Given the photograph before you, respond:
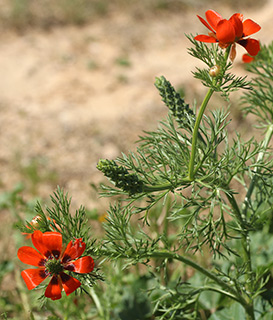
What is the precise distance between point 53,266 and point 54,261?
13 millimetres

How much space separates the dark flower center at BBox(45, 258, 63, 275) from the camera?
1074 mm

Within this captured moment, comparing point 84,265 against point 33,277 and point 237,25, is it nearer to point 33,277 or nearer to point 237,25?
Answer: point 33,277

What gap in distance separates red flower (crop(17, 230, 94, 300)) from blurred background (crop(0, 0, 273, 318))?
3.07 ft

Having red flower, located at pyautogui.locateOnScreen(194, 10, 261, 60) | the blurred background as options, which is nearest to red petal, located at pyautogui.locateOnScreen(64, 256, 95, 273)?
red flower, located at pyautogui.locateOnScreen(194, 10, 261, 60)

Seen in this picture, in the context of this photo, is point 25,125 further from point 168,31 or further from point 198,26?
point 198,26

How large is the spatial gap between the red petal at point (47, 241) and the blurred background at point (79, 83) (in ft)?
3.18

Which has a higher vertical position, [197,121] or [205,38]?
[205,38]

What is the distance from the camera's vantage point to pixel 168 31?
6332mm

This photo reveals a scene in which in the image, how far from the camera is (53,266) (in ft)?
3.52

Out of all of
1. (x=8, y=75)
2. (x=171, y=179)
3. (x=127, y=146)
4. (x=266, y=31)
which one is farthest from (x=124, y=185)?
(x=266, y=31)

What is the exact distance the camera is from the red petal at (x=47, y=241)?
3.43ft

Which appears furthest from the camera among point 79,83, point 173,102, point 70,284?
point 79,83

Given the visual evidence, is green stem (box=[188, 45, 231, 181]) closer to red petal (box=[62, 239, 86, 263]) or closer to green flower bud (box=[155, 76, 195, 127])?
green flower bud (box=[155, 76, 195, 127])

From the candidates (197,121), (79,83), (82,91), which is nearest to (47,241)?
(197,121)
